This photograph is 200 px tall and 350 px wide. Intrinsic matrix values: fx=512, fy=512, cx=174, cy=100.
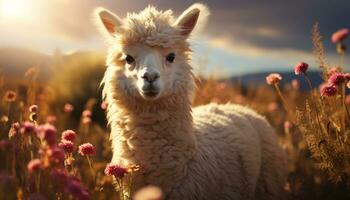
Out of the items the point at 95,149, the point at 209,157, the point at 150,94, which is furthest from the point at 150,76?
the point at 209,157

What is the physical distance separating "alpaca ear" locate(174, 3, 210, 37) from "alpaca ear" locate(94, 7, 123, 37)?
0.56m

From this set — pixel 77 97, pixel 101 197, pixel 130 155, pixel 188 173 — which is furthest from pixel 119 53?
pixel 77 97

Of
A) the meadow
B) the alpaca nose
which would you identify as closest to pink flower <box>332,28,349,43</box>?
the meadow

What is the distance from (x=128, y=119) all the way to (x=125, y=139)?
0.58 feet

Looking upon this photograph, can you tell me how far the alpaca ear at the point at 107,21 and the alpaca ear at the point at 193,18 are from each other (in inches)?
22.2

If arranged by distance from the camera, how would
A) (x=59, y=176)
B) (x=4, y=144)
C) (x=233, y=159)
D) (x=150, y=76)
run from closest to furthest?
(x=59, y=176), (x=4, y=144), (x=150, y=76), (x=233, y=159)

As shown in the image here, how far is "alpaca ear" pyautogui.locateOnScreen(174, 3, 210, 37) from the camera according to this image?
15.8ft

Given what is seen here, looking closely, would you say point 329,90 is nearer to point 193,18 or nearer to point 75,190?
point 193,18

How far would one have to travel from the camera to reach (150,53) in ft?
14.2

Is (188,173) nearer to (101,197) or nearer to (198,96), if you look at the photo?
(101,197)

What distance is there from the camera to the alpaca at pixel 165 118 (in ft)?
13.8

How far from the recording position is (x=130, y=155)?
432 cm

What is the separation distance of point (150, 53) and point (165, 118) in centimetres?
57

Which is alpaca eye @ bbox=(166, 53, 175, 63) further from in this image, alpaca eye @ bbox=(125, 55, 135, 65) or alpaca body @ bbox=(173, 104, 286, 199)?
alpaca body @ bbox=(173, 104, 286, 199)
